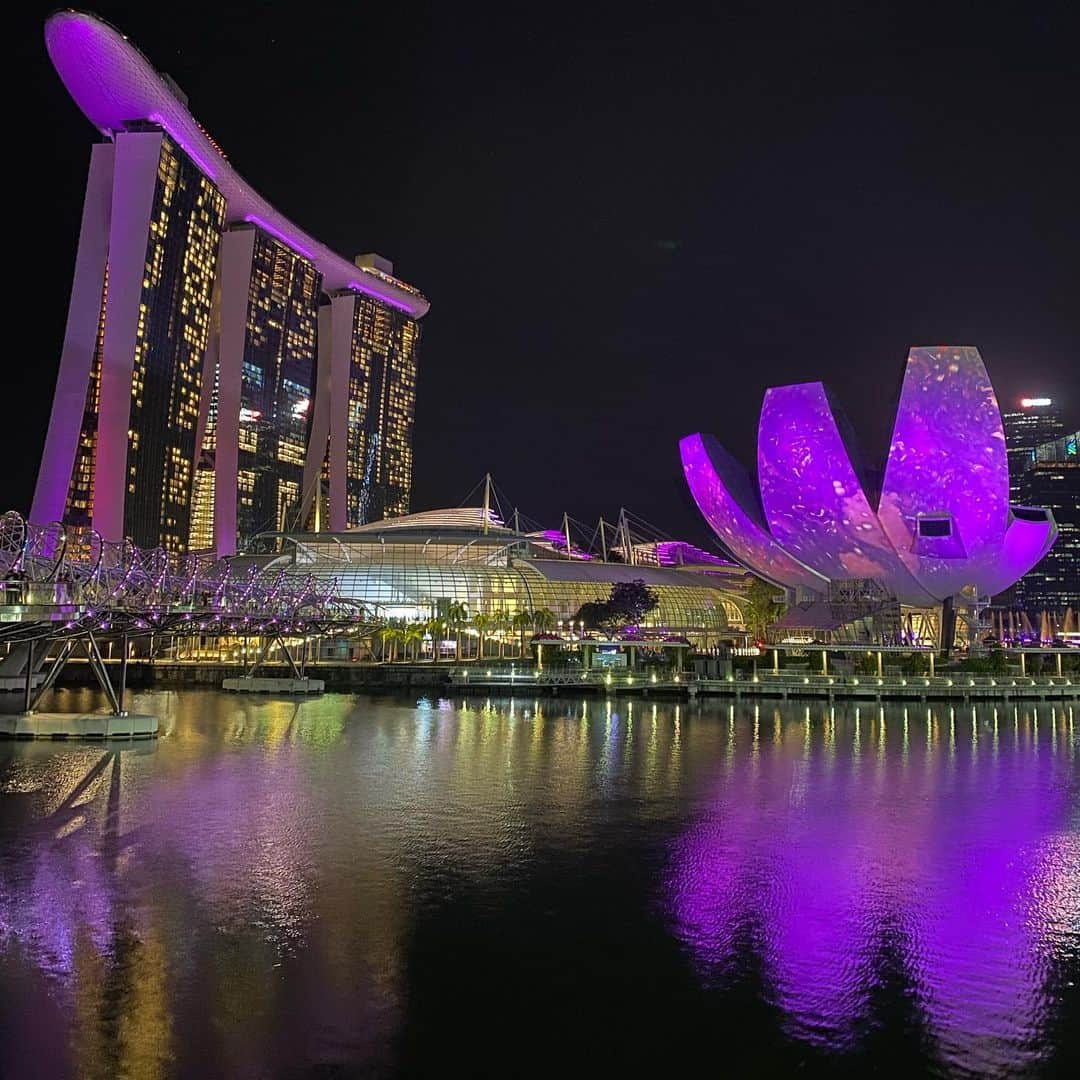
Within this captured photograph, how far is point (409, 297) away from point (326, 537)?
63.4 metres

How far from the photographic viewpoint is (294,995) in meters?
10.2

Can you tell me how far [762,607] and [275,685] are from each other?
1376 inches

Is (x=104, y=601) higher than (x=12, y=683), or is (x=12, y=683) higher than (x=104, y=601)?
(x=104, y=601)

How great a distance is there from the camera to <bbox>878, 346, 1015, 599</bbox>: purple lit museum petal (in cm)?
5172

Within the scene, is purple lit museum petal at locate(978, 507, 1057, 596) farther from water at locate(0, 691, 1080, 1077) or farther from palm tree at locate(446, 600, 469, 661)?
water at locate(0, 691, 1080, 1077)

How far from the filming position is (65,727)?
28.9 meters

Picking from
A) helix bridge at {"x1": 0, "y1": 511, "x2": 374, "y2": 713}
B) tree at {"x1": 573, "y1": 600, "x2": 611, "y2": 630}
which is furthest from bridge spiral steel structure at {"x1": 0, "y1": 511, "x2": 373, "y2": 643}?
tree at {"x1": 573, "y1": 600, "x2": 611, "y2": 630}

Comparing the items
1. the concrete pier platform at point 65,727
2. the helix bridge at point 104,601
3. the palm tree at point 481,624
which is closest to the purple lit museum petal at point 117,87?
the helix bridge at point 104,601

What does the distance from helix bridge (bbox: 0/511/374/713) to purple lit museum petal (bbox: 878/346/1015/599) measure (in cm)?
2976

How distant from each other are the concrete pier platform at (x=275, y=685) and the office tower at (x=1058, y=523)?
133m

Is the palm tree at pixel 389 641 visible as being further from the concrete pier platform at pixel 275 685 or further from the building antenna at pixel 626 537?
the building antenna at pixel 626 537

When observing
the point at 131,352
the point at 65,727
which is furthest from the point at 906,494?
the point at 131,352

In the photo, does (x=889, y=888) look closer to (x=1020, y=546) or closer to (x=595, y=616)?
(x=1020, y=546)

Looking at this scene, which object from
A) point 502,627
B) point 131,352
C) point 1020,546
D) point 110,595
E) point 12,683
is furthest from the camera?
point 131,352
